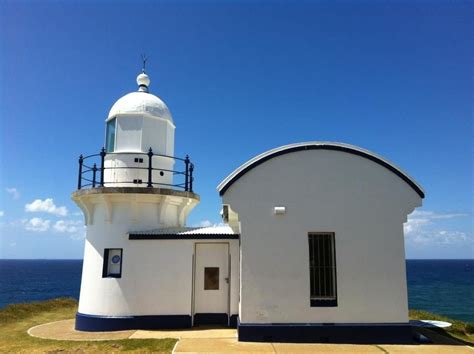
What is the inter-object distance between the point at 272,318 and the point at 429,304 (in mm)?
42458

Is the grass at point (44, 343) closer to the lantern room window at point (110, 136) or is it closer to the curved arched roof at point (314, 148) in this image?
the curved arched roof at point (314, 148)

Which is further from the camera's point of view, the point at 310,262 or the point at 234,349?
the point at 310,262

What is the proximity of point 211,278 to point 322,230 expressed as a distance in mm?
3833

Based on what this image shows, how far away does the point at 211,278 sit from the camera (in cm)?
1180

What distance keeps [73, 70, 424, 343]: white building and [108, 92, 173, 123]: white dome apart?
202 cm

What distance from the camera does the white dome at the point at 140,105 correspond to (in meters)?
13.2

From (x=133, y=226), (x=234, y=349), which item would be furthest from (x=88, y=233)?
(x=234, y=349)

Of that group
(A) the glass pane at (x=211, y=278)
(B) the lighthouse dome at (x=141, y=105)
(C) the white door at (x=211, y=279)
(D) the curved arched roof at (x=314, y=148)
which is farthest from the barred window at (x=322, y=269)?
(B) the lighthouse dome at (x=141, y=105)

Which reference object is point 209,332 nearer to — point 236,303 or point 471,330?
point 236,303

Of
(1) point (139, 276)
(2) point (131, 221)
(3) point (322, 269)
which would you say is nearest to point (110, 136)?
(2) point (131, 221)

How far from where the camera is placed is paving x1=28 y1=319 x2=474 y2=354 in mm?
9023

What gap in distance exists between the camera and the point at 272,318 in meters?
9.91

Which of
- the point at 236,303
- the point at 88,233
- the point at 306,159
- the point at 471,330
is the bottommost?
the point at 471,330

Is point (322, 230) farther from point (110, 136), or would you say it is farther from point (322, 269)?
point (110, 136)
